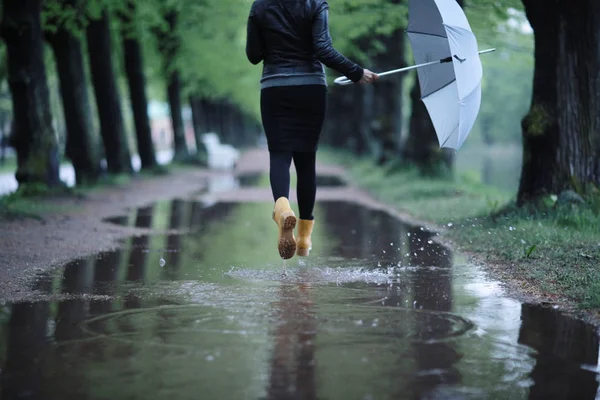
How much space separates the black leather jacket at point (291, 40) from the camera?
7.40 m

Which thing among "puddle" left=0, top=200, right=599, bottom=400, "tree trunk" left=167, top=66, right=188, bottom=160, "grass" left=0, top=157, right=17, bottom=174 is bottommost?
"puddle" left=0, top=200, right=599, bottom=400

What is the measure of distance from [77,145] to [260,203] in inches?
217

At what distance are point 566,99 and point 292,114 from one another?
5023 mm

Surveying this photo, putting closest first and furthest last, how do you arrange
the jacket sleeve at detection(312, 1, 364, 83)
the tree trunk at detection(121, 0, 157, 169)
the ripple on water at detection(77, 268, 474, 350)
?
1. the ripple on water at detection(77, 268, 474, 350)
2. the jacket sleeve at detection(312, 1, 364, 83)
3. the tree trunk at detection(121, 0, 157, 169)

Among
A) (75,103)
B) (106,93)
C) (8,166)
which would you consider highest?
(106,93)

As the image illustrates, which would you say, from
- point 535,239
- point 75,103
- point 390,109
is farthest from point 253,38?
point 390,109

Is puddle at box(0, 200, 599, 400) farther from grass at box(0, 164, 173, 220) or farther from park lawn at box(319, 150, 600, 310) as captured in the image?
grass at box(0, 164, 173, 220)

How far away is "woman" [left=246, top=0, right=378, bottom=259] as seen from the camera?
7410 millimetres

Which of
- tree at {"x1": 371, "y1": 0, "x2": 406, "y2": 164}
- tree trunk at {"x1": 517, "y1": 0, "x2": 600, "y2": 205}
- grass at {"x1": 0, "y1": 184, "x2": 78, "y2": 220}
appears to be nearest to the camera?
tree trunk at {"x1": 517, "y1": 0, "x2": 600, "y2": 205}

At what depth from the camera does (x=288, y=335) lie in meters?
5.19

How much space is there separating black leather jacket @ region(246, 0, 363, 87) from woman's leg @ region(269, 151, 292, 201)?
563mm

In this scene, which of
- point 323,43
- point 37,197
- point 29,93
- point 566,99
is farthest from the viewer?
point 29,93

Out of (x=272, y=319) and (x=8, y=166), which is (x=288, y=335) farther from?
(x=8, y=166)

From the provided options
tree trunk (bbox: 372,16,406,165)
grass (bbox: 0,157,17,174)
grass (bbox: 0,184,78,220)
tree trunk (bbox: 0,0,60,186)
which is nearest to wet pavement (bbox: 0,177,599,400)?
grass (bbox: 0,184,78,220)
